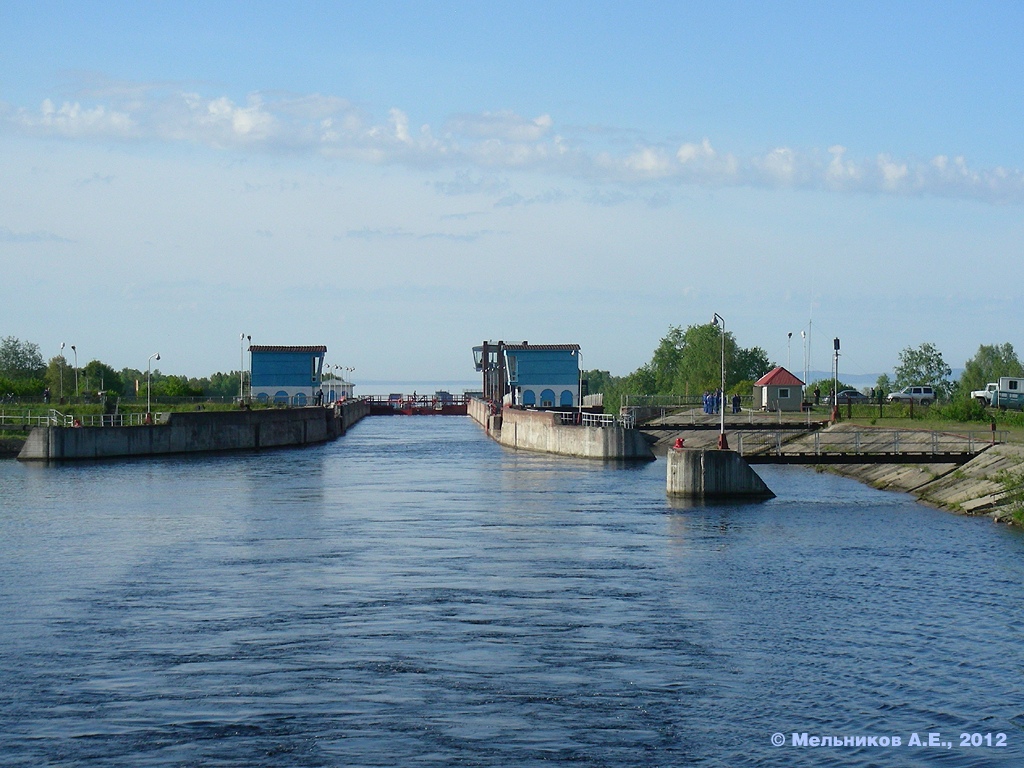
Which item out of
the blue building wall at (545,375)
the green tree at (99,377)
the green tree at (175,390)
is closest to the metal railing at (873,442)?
the blue building wall at (545,375)

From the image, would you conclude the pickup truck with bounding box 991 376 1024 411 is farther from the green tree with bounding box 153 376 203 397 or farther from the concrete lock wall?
the green tree with bounding box 153 376 203 397

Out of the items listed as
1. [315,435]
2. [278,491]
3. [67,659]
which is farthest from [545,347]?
[67,659]

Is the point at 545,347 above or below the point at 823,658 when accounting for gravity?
above

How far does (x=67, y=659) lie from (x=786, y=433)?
56396 mm

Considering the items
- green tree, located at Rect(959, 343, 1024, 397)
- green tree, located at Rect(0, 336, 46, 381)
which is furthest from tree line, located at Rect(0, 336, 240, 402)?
green tree, located at Rect(959, 343, 1024, 397)

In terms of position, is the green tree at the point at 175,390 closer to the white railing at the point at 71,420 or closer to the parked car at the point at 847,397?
the white railing at the point at 71,420

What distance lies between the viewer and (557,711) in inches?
743

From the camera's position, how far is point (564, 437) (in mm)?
85875

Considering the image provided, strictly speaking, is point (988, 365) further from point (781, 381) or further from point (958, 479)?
point (958, 479)

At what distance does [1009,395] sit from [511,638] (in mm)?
74882

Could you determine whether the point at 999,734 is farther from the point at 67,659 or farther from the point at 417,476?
the point at 417,476

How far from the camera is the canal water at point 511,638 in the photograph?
17562 millimetres

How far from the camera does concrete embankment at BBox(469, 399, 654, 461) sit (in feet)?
252

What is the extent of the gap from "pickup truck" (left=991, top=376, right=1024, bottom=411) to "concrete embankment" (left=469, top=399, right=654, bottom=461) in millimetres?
26198
